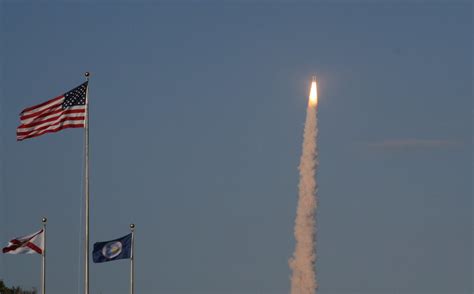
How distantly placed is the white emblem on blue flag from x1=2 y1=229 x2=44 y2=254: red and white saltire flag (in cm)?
645

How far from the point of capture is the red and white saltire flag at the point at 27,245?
10563cm

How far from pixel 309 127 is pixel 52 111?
3606cm

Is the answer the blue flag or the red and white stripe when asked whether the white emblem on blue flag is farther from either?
the red and white stripe

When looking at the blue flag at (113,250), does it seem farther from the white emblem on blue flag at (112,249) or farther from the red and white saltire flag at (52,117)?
the red and white saltire flag at (52,117)

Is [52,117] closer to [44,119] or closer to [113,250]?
[44,119]

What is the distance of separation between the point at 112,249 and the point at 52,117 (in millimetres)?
11064

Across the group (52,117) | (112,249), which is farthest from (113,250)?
(52,117)

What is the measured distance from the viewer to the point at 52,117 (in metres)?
97.6

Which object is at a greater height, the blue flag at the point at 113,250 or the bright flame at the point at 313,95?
the bright flame at the point at 313,95

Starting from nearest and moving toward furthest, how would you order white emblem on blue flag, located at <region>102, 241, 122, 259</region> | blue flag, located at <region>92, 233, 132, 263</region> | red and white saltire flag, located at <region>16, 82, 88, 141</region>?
1. red and white saltire flag, located at <region>16, 82, 88, 141</region>
2. blue flag, located at <region>92, 233, 132, 263</region>
3. white emblem on blue flag, located at <region>102, 241, 122, 259</region>

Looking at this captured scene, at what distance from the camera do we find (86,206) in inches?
3799

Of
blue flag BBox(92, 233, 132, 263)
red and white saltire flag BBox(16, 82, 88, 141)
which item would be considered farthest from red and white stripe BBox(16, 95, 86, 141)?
blue flag BBox(92, 233, 132, 263)

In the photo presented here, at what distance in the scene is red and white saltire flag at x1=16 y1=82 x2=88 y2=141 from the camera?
97500 mm

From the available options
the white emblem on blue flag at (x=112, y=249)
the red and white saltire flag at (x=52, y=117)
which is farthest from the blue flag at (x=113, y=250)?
the red and white saltire flag at (x=52, y=117)
